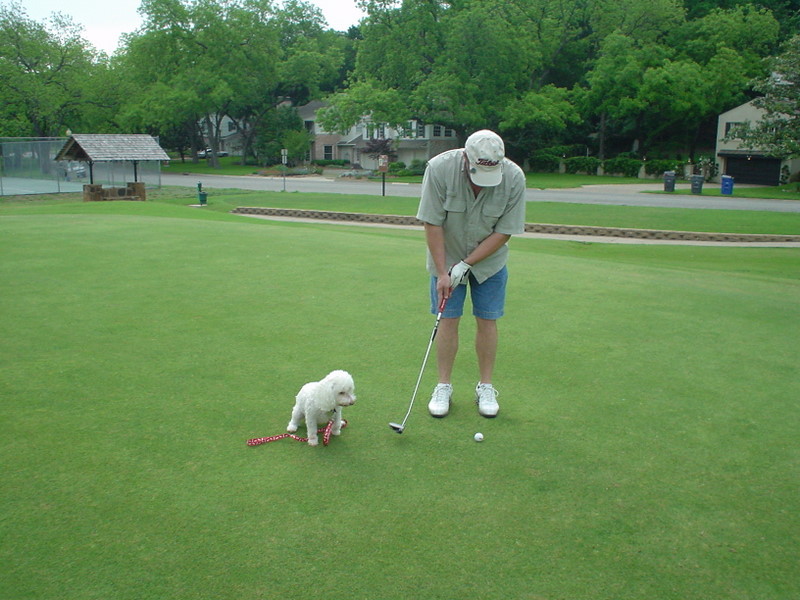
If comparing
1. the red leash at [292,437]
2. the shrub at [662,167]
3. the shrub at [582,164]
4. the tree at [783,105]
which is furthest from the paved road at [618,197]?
the red leash at [292,437]

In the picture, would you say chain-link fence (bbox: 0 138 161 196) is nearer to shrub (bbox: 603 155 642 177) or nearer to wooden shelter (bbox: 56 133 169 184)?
wooden shelter (bbox: 56 133 169 184)

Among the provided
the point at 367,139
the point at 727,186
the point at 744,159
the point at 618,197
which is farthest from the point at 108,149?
the point at 744,159

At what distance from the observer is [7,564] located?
2854mm

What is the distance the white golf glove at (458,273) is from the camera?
14.5 feet

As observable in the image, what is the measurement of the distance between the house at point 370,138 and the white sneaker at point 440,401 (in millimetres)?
50523

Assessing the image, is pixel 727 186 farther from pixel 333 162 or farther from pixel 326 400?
pixel 333 162

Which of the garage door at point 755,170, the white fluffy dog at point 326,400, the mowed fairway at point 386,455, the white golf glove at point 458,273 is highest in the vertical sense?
the garage door at point 755,170

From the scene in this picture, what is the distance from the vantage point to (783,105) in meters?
32.9

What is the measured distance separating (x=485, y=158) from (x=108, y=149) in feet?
101

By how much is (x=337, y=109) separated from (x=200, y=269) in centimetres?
4801

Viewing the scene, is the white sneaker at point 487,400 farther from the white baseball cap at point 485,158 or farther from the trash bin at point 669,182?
the trash bin at point 669,182

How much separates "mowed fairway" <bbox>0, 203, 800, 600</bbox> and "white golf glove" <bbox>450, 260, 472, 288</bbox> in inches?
33.1

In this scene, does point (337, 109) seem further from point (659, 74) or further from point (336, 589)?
point (336, 589)

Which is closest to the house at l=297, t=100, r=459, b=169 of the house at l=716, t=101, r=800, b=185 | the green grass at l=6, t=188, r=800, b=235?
the house at l=716, t=101, r=800, b=185
